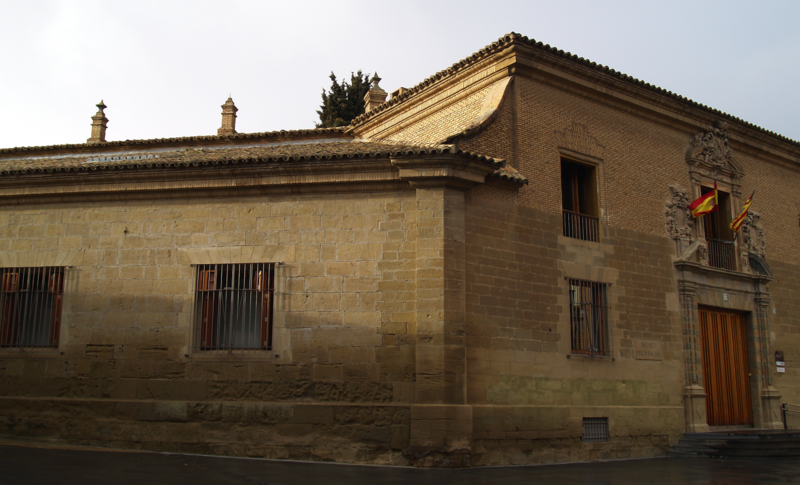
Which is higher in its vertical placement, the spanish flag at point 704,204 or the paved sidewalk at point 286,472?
the spanish flag at point 704,204

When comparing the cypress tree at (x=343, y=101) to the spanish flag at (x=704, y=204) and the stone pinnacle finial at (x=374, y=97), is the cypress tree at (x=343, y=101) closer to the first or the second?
the stone pinnacle finial at (x=374, y=97)

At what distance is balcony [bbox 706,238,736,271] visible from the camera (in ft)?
48.8

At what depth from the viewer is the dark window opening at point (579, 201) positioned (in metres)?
12.5

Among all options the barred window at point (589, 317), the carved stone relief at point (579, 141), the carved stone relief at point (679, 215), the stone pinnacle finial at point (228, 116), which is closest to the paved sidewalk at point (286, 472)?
the barred window at point (589, 317)

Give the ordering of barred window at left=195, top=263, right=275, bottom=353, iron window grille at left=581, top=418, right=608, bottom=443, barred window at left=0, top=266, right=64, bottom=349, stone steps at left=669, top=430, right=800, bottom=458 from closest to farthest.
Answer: barred window at left=195, top=263, right=275, bottom=353, barred window at left=0, top=266, right=64, bottom=349, iron window grille at left=581, top=418, right=608, bottom=443, stone steps at left=669, top=430, right=800, bottom=458

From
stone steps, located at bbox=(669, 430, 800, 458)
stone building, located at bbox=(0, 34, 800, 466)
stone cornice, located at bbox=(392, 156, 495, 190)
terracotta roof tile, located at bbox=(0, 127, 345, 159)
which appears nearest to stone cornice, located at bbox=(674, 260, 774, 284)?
stone building, located at bbox=(0, 34, 800, 466)

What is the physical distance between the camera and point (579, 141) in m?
12.9

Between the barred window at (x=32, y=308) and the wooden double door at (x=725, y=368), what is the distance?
12300 millimetres

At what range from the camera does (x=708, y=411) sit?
13.8 meters

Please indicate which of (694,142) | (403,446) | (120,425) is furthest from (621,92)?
(120,425)

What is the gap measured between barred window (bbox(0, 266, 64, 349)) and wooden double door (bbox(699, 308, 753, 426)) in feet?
40.4

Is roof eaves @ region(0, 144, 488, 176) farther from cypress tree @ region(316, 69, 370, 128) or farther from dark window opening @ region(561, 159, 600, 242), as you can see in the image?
cypress tree @ region(316, 69, 370, 128)

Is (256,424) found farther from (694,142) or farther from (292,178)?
(694,142)

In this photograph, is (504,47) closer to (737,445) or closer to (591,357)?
(591,357)
